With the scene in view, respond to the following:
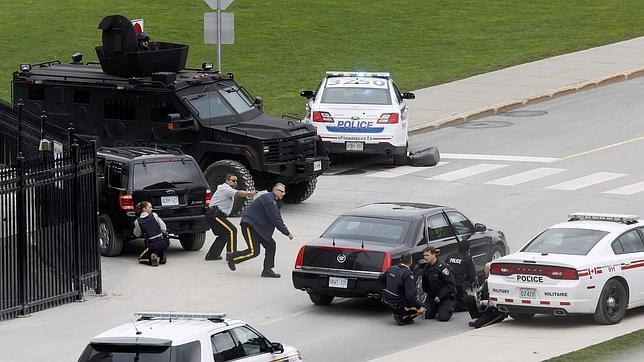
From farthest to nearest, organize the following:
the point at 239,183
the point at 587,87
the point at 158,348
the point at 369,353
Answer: the point at 587,87 → the point at 239,183 → the point at 369,353 → the point at 158,348

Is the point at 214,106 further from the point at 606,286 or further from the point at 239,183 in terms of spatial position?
the point at 606,286

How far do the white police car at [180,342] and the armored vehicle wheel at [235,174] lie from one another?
1213 cm

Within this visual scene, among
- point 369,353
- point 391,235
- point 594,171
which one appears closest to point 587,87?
point 594,171

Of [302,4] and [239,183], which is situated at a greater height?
[302,4]

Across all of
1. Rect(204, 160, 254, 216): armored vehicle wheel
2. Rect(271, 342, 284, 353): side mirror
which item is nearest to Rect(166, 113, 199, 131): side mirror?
Rect(204, 160, 254, 216): armored vehicle wheel

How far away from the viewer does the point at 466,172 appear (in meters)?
31.4

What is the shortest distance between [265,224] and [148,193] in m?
2.30

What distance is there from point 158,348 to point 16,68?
→ 3010 centimetres

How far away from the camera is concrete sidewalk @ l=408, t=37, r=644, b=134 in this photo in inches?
1489

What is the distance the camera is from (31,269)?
2083 cm

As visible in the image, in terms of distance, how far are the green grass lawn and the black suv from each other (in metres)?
14.2

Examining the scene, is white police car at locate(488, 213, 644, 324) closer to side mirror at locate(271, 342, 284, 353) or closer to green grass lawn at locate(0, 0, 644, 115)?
side mirror at locate(271, 342, 284, 353)

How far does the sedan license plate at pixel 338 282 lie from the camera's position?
20216mm

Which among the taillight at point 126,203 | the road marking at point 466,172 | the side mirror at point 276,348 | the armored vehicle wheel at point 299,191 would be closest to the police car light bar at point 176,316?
the side mirror at point 276,348
